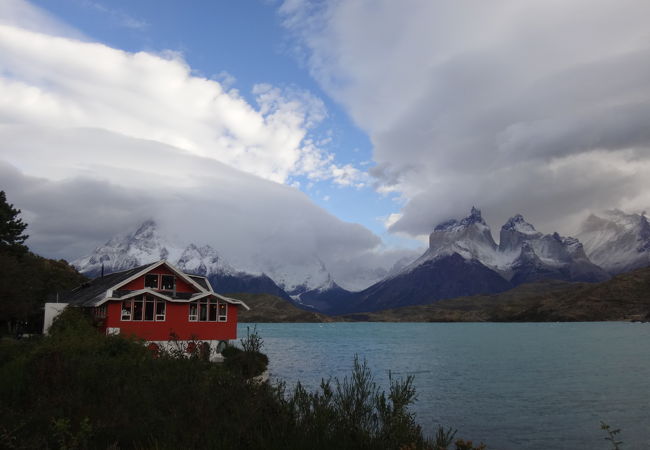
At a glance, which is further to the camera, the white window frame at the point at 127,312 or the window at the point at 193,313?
the window at the point at 193,313

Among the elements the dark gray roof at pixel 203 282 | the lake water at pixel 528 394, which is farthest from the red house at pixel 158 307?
the lake water at pixel 528 394

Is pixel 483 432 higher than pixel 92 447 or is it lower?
lower

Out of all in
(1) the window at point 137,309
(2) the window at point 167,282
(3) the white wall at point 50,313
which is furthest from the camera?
(2) the window at point 167,282

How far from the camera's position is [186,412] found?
44.7 ft

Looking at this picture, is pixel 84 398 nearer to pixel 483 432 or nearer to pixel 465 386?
pixel 483 432

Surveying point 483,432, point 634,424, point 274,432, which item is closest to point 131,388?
point 274,432

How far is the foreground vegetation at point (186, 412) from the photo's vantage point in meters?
10.9

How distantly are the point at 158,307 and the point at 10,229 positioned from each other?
31125 mm

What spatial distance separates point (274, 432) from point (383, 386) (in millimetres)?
37131

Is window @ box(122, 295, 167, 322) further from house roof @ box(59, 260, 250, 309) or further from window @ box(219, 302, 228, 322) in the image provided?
window @ box(219, 302, 228, 322)

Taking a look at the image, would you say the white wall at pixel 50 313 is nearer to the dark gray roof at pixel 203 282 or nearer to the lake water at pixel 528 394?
the dark gray roof at pixel 203 282

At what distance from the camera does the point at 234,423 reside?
38.7 ft

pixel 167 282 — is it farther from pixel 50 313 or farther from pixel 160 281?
pixel 50 313

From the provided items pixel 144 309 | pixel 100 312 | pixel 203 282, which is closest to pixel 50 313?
pixel 100 312
